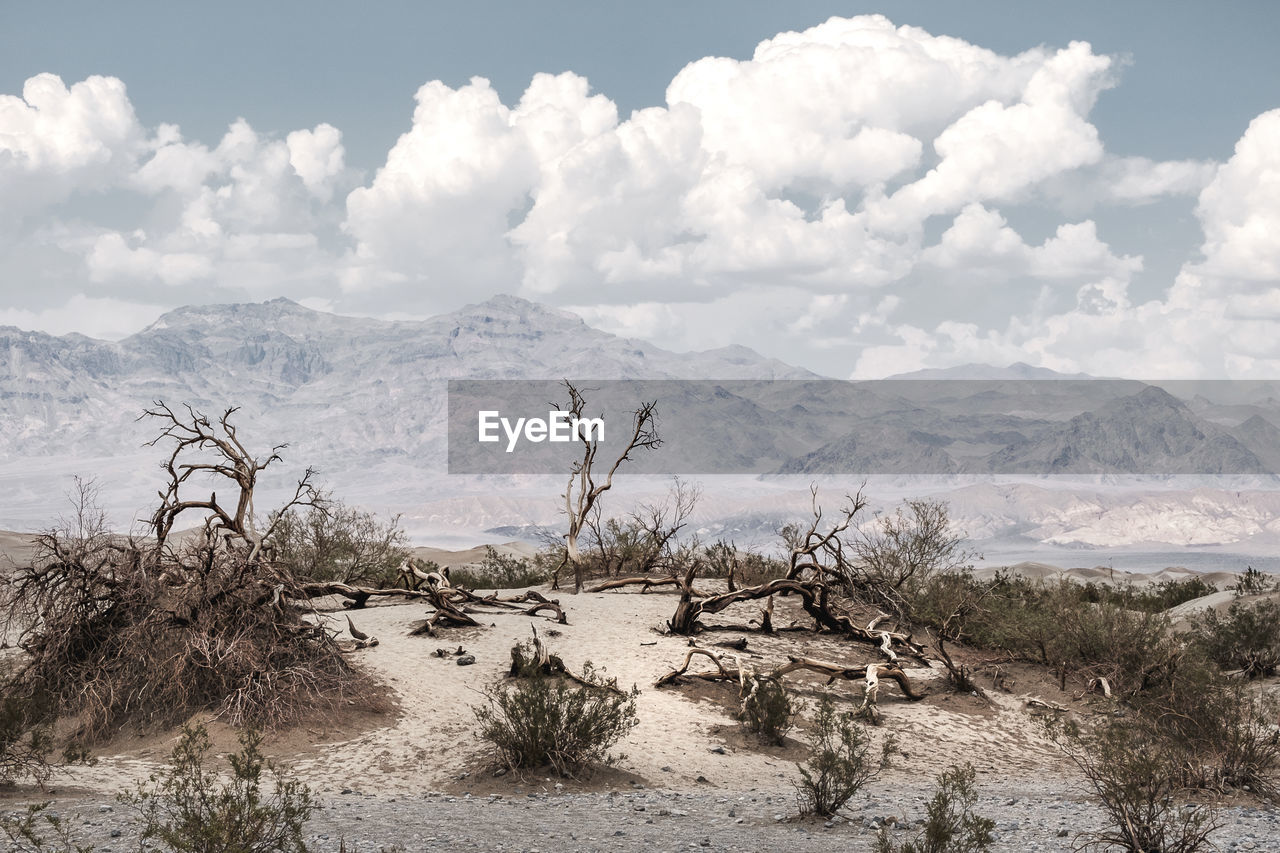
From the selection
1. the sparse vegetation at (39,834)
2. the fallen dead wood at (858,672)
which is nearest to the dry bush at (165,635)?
the sparse vegetation at (39,834)

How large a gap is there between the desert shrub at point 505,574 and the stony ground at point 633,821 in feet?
41.4

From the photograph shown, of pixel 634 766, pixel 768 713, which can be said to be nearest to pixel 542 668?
pixel 634 766

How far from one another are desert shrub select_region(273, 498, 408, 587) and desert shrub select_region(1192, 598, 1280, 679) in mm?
15199

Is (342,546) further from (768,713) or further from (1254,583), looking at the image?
(1254,583)

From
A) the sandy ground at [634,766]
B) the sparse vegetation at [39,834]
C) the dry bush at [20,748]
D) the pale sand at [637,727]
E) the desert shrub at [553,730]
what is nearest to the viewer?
the sparse vegetation at [39,834]

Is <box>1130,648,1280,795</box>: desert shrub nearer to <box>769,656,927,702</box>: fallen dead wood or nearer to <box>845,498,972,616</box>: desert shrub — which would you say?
<box>769,656,927,702</box>: fallen dead wood

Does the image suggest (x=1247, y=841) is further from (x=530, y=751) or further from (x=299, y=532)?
(x=299, y=532)

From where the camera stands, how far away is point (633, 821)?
8.63 metres

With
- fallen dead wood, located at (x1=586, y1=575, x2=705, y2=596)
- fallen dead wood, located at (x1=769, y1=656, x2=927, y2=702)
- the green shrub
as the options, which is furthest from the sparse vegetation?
fallen dead wood, located at (x1=586, y1=575, x2=705, y2=596)

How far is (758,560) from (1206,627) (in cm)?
818

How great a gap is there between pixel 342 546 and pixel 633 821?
14919mm

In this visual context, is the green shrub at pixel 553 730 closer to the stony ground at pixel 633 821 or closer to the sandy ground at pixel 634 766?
the sandy ground at pixel 634 766

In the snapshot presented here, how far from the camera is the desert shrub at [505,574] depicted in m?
22.9

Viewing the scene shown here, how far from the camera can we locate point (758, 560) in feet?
69.3
